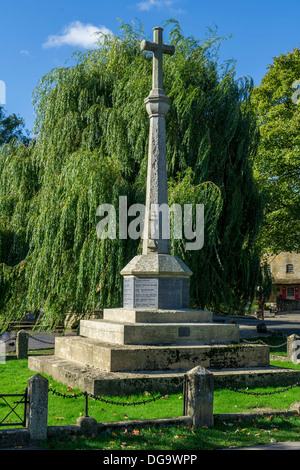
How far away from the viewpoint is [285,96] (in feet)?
92.5

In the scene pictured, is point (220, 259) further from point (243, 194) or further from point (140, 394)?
point (140, 394)

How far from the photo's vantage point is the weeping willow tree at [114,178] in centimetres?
1509

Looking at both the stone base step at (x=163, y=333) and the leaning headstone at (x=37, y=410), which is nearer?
the leaning headstone at (x=37, y=410)

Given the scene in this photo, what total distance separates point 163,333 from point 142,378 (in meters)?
1.50

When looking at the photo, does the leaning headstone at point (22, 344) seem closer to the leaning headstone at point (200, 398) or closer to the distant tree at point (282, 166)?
the leaning headstone at point (200, 398)

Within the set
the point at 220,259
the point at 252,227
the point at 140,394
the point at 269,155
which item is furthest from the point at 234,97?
the point at 140,394

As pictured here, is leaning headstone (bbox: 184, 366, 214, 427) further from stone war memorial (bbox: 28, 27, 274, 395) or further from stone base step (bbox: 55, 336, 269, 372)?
stone base step (bbox: 55, 336, 269, 372)

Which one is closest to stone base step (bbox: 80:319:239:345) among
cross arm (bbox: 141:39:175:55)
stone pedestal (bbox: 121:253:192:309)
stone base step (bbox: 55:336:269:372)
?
stone base step (bbox: 55:336:269:372)

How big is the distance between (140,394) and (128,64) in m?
13.7

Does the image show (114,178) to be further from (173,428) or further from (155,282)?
(173,428)

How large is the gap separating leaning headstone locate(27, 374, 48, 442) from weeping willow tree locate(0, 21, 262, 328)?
820 centimetres

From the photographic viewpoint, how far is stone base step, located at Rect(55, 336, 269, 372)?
30.5 feet

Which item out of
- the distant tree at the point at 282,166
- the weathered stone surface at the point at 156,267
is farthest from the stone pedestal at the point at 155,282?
the distant tree at the point at 282,166

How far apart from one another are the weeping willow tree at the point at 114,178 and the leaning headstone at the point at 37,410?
8.20 metres
